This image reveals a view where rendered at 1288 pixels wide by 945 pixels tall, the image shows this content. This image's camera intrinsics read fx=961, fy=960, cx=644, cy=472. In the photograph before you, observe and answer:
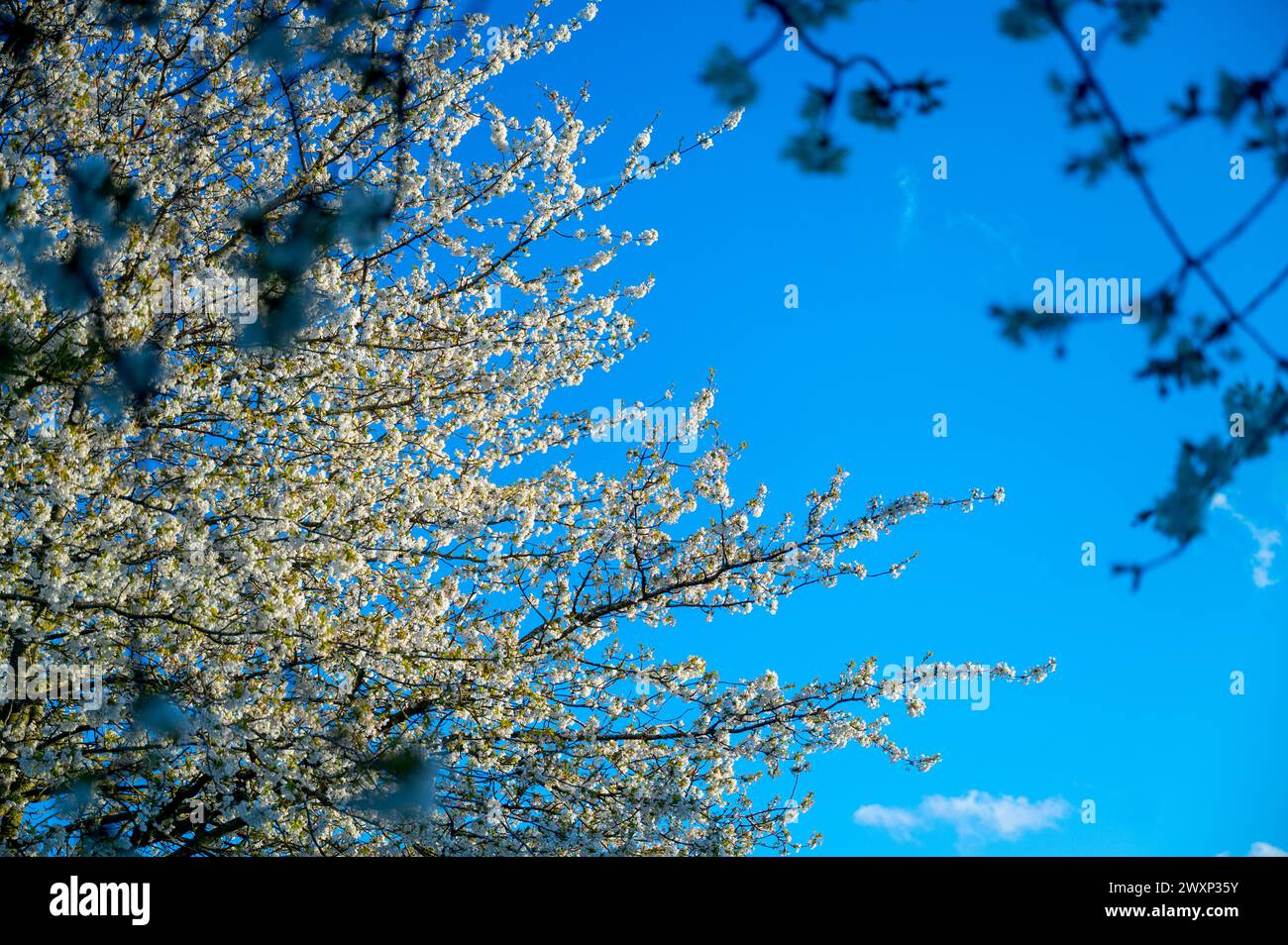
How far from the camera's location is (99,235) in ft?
17.9

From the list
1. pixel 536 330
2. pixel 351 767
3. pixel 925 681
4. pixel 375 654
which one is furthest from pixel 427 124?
pixel 925 681

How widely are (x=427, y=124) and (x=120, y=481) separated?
3354 mm

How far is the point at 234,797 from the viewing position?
21.5ft

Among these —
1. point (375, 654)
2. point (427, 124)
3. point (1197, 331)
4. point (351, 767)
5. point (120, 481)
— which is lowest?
point (351, 767)

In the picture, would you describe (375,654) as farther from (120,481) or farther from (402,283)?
(402,283)

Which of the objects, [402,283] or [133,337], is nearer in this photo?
[133,337]

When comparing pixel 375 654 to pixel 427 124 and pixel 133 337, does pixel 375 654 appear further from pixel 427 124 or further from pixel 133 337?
pixel 427 124

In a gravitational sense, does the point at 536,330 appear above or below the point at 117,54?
below

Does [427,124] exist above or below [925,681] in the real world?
above
